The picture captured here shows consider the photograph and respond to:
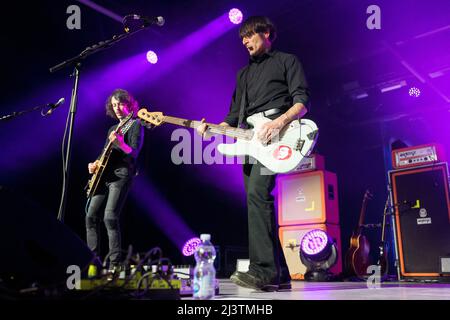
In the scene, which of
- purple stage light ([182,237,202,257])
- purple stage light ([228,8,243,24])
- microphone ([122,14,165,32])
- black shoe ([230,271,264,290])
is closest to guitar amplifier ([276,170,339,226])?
purple stage light ([182,237,202,257])

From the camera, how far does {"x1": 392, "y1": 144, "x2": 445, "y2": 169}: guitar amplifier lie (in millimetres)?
4887

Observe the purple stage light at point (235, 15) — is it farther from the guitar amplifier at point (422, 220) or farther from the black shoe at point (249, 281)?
the black shoe at point (249, 281)

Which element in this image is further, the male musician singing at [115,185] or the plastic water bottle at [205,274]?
the male musician singing at [115,185]

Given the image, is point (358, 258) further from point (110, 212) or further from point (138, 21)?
point (138, 21)

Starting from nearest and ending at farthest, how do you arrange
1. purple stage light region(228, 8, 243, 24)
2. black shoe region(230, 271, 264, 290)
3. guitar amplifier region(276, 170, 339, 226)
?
black shoe region(230, 271, 264, 290), purple stage light region(228, 8, 243, 24), guitar amplifier region(276, 170, 339, 226)

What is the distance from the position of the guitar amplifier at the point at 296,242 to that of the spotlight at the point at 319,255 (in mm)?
275

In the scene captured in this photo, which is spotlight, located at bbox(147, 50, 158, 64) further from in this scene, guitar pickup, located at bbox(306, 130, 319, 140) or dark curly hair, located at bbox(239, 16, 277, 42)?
guitar pickup, located at bbox(306, 130, 319, 140)

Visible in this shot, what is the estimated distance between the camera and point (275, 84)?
8.48 feet

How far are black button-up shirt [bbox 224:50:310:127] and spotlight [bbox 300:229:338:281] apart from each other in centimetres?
321

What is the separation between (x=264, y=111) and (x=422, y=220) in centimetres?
334

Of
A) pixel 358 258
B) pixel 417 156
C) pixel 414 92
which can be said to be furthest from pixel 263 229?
pixel 414 92

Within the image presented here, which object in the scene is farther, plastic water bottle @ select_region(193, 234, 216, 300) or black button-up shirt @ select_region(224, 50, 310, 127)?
black button-up shirt @ select_region(224, 50, 310, 127)

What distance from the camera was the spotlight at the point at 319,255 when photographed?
521 cm

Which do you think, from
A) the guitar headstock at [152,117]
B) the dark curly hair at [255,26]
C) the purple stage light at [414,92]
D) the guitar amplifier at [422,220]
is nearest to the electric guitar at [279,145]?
the dark curly hair at [255,26]
